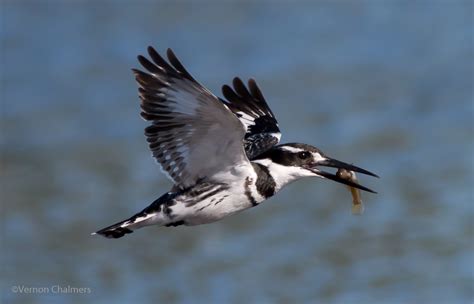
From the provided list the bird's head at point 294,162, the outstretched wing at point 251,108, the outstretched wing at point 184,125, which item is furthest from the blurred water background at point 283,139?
the outstretched wing at point 184,125

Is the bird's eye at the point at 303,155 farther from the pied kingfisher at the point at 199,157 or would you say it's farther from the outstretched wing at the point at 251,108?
the outstretched wing at the point at 251,108

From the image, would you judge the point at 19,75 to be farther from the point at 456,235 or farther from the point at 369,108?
the point at 456,235

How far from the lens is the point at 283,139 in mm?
13633

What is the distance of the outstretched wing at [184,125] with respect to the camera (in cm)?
704

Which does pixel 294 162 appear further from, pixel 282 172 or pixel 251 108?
pixel 251 108

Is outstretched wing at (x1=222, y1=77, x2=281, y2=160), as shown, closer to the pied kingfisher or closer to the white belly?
the pied kingfisher

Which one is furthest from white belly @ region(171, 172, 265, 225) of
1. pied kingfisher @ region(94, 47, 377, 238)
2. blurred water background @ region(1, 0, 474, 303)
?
blurred water background @ region(1, 0, 474, 303)

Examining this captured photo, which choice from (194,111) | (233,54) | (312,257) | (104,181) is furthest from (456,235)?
(194,111)

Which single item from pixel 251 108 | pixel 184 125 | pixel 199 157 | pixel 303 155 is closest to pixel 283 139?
pixel 251 108

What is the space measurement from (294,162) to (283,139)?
6.08m

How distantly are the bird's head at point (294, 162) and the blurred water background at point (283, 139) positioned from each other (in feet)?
13.8

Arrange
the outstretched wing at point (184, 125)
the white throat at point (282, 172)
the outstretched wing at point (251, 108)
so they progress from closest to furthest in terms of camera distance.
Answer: the outstretched wing at point (184, 125), the white throat at point (282, 172), the outstretched wing at point (251, 108)

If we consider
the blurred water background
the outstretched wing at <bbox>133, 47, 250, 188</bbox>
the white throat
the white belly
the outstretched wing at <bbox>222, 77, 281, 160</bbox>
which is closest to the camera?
the outstretched wing at <bbox>133, 47, 250, 188</bbox>

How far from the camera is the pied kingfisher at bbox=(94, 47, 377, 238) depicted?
7.09 m
